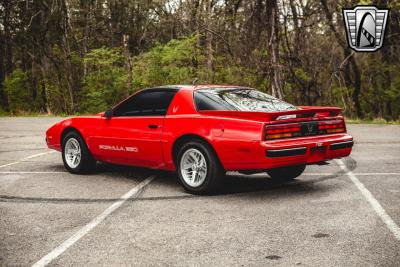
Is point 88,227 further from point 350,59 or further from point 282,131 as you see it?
point 350,59

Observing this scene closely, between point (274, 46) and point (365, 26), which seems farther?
point (365, 26)

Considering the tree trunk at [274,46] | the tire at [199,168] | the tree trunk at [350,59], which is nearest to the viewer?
the tire at [199,168]

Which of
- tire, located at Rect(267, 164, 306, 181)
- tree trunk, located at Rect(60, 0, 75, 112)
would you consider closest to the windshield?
tire, located at Rect(267, 164, 306, 181)

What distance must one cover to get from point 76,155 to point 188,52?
60.2 ft

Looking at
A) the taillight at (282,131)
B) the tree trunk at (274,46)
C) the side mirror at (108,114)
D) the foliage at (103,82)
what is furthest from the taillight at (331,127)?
the foliage at (103,82)

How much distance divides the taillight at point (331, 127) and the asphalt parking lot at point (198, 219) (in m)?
0.79

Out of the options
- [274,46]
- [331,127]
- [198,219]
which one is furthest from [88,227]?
[274,46]

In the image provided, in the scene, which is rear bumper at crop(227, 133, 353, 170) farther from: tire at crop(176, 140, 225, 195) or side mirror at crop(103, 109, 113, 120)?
side mirror at crop(103, 109, 113, 120)

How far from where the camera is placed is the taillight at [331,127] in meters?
6.92

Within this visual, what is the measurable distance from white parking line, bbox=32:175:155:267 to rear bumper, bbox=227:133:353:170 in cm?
144

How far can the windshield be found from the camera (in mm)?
6883

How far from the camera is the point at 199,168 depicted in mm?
6789

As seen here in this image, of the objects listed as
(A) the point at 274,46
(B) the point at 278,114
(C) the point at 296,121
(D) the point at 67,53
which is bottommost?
(C) the point at 296,121

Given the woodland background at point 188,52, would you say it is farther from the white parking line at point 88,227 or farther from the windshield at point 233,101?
the white parking line at point 88,227
